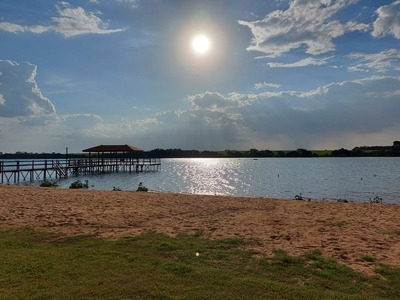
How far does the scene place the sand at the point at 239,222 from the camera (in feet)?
23.0

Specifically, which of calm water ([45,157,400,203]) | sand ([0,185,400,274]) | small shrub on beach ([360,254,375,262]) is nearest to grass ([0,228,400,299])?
small shrub on beach ([360,254,375,262])

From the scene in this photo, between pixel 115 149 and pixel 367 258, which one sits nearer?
pixel 367 258

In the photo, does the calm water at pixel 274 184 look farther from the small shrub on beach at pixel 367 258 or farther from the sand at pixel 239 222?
the small shrub on beach at pixel 367 258

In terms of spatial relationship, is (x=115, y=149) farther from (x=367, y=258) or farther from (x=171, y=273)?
(x=367, y=258)

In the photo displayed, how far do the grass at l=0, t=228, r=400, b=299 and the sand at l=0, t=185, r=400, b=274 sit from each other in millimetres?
603

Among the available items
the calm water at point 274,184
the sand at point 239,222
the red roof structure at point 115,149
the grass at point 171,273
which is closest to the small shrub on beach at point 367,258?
the sand at point 239,222

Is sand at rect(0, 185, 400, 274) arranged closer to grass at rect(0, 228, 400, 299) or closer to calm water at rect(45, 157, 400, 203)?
grass at rect(0, 228, 400, 299)

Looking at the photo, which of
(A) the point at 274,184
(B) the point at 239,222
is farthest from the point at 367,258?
(A) the point at 274,184

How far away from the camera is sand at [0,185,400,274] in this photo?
7008mm

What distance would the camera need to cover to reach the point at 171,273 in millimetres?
5016

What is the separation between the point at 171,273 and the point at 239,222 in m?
5.29

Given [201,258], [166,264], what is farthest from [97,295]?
[201,258]

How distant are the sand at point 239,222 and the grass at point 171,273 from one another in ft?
1.98

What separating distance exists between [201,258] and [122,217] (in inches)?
210
